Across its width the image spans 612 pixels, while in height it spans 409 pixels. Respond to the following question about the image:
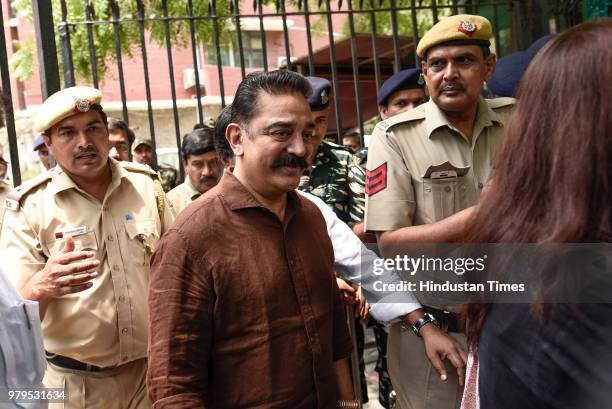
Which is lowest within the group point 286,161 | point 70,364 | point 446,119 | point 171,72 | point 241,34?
point 70,364

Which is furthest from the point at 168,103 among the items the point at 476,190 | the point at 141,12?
the point at 476,190

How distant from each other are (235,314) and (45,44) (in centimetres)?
249

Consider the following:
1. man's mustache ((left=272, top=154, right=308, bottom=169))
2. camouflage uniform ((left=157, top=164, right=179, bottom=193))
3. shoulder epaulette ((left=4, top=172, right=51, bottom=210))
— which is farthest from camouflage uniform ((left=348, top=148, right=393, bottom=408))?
camouflage uniform ((left=157, top=164, right=179, bottom=193))

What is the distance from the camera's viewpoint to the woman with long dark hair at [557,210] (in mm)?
956

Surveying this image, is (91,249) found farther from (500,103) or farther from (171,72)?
(500,103)

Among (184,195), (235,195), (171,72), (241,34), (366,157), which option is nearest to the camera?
(235,195)

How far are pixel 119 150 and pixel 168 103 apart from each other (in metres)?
11.6

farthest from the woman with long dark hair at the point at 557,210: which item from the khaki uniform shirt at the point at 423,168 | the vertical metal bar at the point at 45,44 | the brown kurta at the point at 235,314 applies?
the vertical metal bar at the point at 45,44

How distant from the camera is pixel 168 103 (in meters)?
15.8

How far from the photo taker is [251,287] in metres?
1.65

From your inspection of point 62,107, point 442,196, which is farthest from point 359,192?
point 62,107

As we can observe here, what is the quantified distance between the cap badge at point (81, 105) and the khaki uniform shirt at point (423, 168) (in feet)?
4.25

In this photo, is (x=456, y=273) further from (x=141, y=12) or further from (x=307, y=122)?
(x=141, y=12)

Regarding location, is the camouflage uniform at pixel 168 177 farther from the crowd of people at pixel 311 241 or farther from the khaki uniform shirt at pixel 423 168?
the khaki uniform shirt at pixel 423 168
